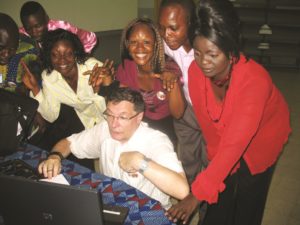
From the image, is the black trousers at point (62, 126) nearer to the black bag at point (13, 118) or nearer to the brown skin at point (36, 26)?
the black bag at point (13, 118)

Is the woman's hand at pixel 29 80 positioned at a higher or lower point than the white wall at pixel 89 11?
lower

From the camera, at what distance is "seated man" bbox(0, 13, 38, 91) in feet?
6.40

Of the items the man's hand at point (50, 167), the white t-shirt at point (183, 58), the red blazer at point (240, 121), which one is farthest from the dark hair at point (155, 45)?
the man's hand at point (50, 167)

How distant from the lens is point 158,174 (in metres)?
1.28

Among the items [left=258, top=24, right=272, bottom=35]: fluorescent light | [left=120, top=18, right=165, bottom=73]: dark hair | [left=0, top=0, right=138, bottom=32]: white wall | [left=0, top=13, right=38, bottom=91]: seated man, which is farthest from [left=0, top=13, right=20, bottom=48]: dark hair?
[left=258, top=24, right=272, bottom=35]: fluorescent light

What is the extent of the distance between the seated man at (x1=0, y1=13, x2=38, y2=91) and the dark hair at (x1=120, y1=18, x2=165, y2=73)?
0.72 m

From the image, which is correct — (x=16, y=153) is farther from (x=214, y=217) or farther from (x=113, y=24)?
(x=113, y=24)

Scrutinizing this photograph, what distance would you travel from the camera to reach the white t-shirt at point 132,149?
4.76 ft

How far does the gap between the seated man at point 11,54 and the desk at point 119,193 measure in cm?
66

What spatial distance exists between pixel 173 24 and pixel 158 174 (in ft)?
2.98

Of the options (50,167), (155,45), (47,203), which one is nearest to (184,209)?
(47,203)

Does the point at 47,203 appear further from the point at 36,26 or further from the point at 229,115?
the point at 36,26

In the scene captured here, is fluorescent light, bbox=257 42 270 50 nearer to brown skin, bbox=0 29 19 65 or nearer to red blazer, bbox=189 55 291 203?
red blazer, bbox=189 55 291 203

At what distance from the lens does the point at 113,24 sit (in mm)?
5285
